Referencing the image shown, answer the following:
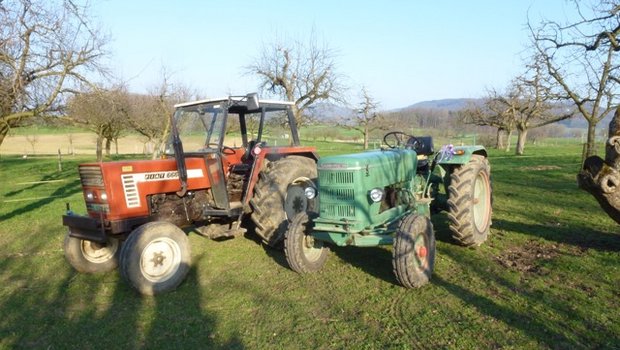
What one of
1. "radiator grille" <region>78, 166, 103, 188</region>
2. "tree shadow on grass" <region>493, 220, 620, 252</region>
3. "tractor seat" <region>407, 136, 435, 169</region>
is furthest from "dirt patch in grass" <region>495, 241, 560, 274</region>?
"radiator grille" <region>78, 166, 103, 188</region>

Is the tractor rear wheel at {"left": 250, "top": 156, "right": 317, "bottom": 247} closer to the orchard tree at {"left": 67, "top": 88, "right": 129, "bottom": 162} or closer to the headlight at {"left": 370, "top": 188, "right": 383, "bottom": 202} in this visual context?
the headlight at {"left": 370, "top": 188, "right": 383, "bottom": 202}

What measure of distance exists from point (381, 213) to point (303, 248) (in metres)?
0.97

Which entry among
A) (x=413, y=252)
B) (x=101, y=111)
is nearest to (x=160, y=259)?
(x=413, y=252)

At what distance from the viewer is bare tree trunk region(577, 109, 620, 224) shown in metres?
4.90

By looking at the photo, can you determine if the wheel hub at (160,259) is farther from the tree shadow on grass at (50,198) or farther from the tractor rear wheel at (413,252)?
the tree shadow on grass at (50,198)

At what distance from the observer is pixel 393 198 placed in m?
5.36

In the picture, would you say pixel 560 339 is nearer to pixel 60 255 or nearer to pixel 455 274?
pixel 455 274

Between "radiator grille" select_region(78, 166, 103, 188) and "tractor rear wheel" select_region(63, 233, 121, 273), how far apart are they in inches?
30.7

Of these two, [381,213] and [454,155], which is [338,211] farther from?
[454,155]

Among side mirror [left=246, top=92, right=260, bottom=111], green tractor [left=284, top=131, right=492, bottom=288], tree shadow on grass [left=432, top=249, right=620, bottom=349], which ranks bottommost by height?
tree shadow on grass [left=432, top=249, right=620, bottom=349]

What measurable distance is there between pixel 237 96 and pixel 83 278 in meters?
2.89

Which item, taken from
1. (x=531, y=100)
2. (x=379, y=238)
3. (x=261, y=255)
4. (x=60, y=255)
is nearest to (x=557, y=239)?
(x=379, y=238)

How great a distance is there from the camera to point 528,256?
18.2 feet

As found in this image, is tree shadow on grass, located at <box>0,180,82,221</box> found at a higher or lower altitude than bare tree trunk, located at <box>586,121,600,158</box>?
lower
